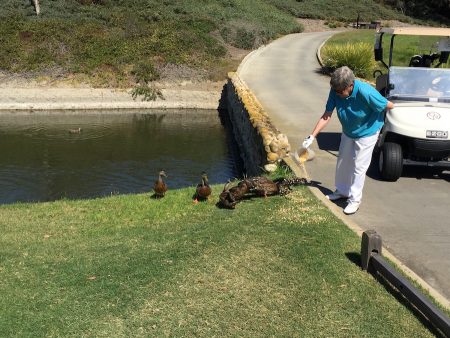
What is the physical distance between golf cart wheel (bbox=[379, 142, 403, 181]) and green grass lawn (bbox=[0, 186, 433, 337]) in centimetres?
161

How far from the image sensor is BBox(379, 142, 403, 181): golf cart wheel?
8320 millimetres

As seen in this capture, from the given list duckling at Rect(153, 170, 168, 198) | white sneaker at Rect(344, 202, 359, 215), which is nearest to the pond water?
duckling at Rect(153, 170, 168, 198)

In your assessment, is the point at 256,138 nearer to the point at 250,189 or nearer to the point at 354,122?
the point at 250,189

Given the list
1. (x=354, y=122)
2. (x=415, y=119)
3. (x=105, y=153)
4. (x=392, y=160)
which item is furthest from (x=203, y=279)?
(x=105, y=153)

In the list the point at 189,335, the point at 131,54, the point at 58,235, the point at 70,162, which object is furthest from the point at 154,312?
the point at 131,54

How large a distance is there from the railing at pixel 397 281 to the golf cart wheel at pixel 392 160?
129 inches

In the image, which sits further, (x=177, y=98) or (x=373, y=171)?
(x=177, y=98)

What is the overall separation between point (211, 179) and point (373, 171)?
5.57 m

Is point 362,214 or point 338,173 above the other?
point 338,173

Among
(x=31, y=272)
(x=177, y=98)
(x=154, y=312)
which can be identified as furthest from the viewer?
(x=177, y=98)

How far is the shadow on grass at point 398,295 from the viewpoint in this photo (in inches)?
176

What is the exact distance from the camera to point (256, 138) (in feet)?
39.6

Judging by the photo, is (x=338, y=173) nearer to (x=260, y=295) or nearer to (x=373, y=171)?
(x=373, y=171)

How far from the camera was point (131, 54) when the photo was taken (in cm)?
2705
